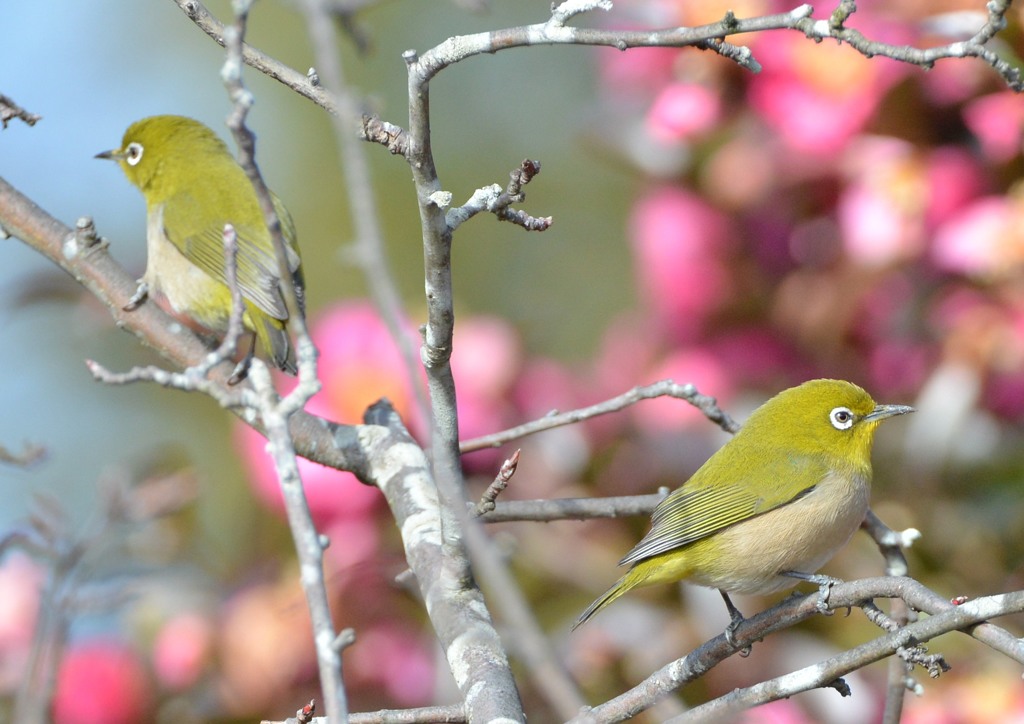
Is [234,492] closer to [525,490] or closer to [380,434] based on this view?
[525,490]

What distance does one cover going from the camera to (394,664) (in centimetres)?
323

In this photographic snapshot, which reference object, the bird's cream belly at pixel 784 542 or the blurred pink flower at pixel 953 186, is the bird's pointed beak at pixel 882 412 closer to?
the bird's cream belly at pixel 784 542

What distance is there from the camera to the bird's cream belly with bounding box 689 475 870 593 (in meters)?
2.84

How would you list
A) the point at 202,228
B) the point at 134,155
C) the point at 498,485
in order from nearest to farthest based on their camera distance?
the point at 498,485
the point at 202,228
the point at 134,155

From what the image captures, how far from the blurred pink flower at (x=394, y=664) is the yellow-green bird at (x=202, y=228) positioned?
954mm

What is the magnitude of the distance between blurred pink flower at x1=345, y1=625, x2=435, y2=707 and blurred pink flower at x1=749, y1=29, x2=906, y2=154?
76.8 inches

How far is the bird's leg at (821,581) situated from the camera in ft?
6.38

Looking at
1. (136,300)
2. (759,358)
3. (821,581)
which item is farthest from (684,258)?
(136,300)

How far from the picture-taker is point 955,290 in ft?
11.2

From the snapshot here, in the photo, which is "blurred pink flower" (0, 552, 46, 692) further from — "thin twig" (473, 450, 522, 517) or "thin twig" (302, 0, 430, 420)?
"thin twig" (302, 0, 430, 420)

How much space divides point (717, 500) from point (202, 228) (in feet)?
7.02

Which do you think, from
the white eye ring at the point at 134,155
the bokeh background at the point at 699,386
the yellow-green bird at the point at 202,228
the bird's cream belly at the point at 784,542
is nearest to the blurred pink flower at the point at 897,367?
the bokeh background at the point at 699,386

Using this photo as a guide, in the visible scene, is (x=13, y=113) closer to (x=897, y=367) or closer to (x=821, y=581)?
(x=821, y=581)

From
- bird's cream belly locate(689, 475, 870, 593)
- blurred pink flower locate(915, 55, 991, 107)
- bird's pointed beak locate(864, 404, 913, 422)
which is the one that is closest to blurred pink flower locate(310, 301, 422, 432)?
bird's cream belly locate(689, 475, 870, 593)
